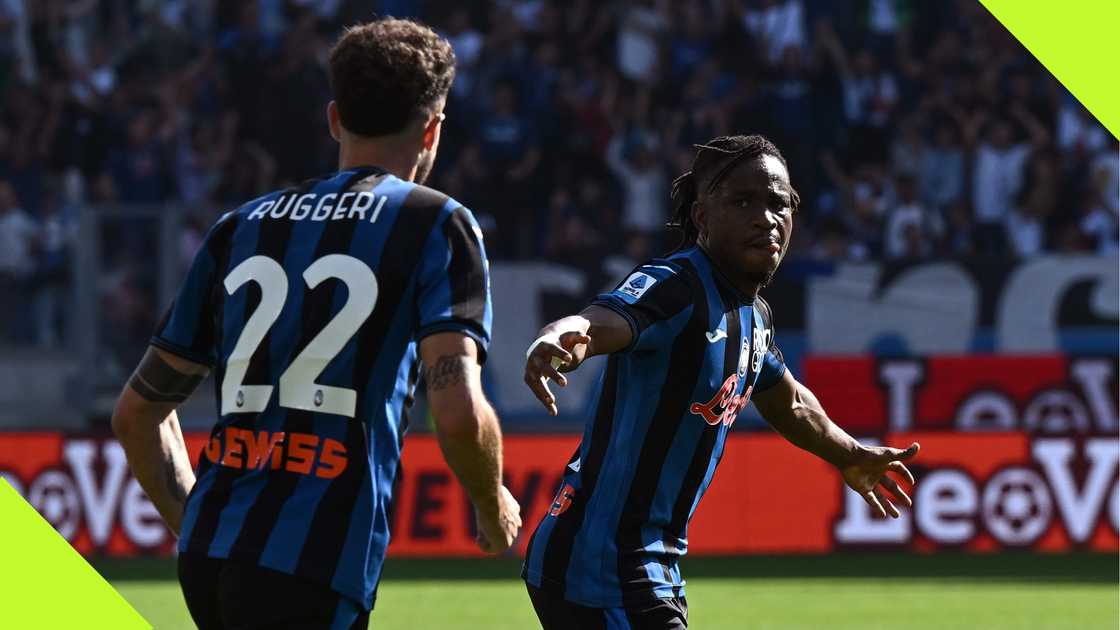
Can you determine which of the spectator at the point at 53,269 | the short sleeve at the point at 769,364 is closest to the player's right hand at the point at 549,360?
the short sleeve at the point at 769,364

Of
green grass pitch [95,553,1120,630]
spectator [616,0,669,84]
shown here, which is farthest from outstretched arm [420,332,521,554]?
spectator [616,0,669,84]

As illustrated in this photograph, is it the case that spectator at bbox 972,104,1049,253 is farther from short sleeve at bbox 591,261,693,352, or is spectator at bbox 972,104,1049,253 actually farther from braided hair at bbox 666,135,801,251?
short sleeve at bbox 591,261,693,352

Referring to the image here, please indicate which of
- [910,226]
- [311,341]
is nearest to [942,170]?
[910,226]

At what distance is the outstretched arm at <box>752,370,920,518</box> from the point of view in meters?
4.95

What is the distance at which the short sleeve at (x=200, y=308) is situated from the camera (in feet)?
12.1

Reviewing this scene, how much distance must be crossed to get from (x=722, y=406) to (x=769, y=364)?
1.28 ft

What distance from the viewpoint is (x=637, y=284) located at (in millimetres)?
4336

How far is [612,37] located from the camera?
1869 centimetres

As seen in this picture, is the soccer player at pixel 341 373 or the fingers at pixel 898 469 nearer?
the soccer player at pixel 341 373

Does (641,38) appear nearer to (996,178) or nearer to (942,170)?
(942,170)

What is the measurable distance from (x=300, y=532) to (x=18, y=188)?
14509 millimetres

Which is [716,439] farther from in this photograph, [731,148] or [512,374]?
[512,374]

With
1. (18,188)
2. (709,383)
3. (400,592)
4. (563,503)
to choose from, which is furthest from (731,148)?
(18,188)

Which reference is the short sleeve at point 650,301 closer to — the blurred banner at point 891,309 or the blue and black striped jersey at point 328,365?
the blue and black striped jersey at point 328,365
